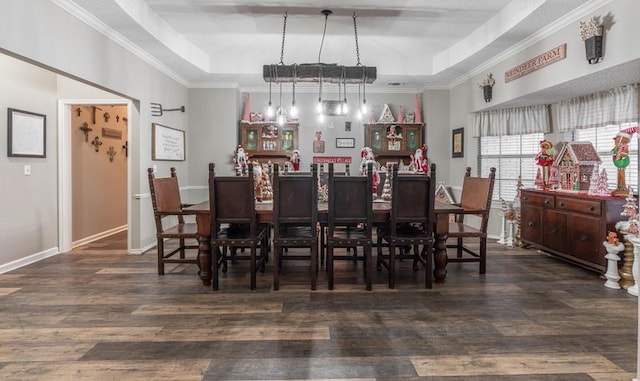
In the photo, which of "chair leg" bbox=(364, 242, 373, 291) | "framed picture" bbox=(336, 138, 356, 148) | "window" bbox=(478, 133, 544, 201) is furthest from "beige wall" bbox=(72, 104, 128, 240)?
"window" bbox=(478, 133, 544, 201)

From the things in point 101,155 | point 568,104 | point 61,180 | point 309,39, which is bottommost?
point 61,180

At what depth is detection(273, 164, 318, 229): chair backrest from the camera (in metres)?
3.18

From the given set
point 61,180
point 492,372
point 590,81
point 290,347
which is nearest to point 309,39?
point 590,81

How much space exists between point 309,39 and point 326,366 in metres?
4.23

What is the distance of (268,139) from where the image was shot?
254 inches

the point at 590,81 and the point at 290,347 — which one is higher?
the point at 590,81

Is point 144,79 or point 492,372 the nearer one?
point 492,372

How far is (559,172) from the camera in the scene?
175 inches

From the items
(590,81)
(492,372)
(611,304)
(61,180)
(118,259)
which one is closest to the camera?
(492,372)

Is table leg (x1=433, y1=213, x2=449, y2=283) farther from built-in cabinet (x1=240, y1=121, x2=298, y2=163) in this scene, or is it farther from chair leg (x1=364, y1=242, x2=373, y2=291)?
built-in cabinet (x1=240, y1=121, x2=298, y2=163)

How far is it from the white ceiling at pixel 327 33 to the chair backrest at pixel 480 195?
144 centimetres

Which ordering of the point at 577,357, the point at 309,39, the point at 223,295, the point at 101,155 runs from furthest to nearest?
the point at 101,155, the point at 309,39, the point at 223,295, the point at 577,357

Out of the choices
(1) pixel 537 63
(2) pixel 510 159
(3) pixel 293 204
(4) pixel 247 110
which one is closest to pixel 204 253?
(3) pixel 293 204

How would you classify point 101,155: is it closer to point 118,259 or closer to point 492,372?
point 118,259
